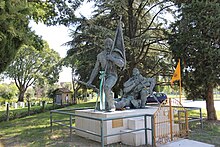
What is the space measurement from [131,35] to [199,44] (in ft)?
17.0

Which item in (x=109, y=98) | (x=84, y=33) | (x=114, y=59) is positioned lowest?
(x=109, y=98)

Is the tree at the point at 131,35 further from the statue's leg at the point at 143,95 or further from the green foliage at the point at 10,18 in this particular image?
the green foliage at the point at 10,18

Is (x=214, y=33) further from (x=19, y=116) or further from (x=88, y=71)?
(x=19, y=116)

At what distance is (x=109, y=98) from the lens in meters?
6.31

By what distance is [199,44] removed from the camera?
9000mm

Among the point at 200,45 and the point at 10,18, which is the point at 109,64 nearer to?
the point at 10,18

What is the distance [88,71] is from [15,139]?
8.74 meters

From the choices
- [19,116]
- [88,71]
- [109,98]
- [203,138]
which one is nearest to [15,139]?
[109,98]

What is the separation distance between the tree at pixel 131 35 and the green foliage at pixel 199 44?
241cm

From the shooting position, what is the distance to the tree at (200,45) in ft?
29.0

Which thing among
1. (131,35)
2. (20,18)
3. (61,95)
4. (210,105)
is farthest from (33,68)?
(20,18)

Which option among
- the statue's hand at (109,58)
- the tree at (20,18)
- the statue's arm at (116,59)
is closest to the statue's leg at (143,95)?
the statue's arm at (116,59)

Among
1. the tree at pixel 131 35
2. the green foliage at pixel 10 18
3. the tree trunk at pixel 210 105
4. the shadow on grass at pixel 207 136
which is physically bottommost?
the shadow on grass at pixel 207 136

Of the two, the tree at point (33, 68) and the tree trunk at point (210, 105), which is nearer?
the tree trunk at point (210, 105)
